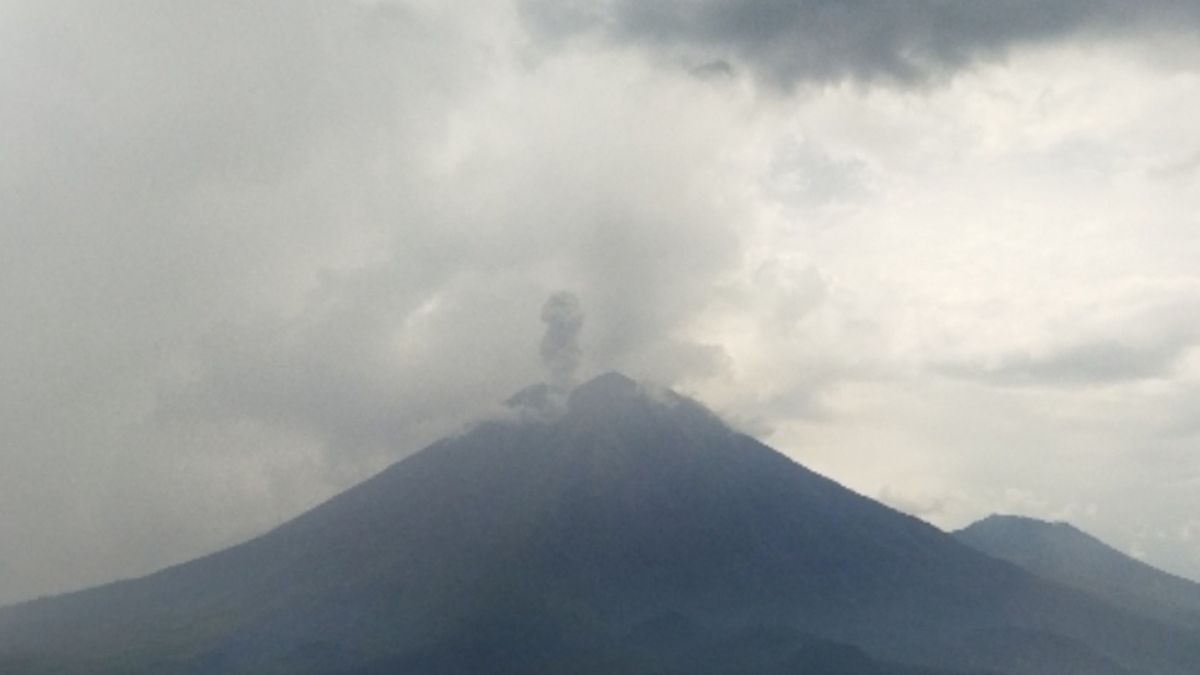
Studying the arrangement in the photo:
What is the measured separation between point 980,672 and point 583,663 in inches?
2025

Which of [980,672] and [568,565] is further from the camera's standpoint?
[568,565]

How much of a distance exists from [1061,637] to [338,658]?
97910mm

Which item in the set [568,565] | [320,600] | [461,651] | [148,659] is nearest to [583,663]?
[461,651]

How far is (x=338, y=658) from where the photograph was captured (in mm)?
174625

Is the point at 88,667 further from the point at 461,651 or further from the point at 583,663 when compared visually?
the point at 583,663

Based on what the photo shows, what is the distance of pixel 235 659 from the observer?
176 metres

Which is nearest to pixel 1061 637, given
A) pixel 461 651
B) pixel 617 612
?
pixel 617 612

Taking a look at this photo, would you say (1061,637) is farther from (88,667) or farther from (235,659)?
(88,667)

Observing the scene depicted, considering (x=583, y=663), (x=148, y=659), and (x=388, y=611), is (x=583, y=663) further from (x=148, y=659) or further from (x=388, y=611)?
(x=148, y=659)

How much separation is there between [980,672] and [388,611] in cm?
7765

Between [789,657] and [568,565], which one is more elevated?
[568,565]

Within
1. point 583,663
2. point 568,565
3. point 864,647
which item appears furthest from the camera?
point 568,565

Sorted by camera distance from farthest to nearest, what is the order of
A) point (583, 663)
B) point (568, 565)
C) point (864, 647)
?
point (568, 565), point (864, 647), point (583, 663)

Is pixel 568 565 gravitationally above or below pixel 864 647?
above
